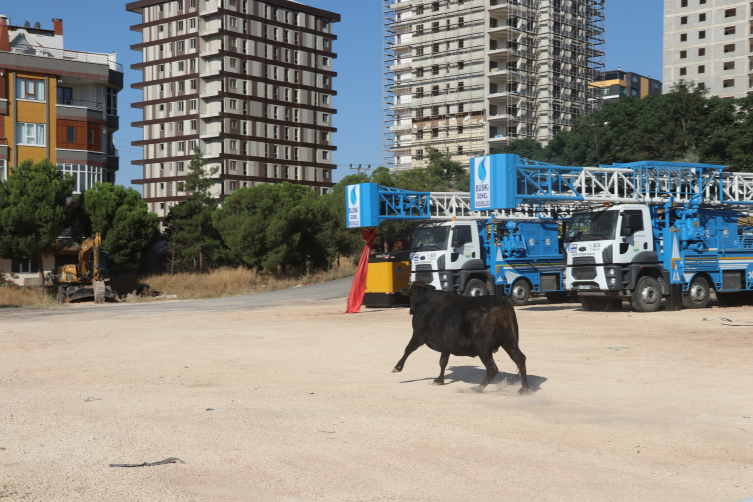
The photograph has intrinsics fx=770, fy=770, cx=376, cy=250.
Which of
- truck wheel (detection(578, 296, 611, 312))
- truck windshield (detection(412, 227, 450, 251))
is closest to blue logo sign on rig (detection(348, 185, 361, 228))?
truck windshield (detection(412, 227, 450, 251))

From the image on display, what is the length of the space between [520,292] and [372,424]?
67.8ft

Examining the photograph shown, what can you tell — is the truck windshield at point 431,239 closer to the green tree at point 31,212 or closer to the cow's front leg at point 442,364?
the cow's front leg at point 442,364

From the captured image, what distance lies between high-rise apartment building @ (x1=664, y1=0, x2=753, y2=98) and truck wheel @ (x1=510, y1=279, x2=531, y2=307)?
263ft

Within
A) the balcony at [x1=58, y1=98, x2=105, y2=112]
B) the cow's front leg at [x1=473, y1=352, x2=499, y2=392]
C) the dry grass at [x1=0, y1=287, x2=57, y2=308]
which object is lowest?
the dry grass at [x1=0, y1=287, x2=57, y2=308]

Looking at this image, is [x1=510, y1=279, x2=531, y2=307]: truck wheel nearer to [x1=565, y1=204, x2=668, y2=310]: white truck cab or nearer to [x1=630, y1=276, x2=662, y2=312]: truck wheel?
[x1=565, y1=204, x2=668, y2=310]: white truck cab

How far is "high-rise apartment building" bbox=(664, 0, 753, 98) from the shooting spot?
9856 centimetres

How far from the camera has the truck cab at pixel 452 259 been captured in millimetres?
25875

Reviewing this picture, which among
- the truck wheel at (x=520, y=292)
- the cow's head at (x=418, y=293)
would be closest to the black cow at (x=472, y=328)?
the cow's head at (x=418, y=293)

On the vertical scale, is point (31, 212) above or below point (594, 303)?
above

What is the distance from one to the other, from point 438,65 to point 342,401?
333 ft

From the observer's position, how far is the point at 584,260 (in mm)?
23047

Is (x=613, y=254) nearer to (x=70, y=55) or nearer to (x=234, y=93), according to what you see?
(x=70, y=55)

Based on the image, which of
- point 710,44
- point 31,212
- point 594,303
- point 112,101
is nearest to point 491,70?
point 710,44

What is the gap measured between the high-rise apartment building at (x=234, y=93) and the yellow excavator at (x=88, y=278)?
168 feet
